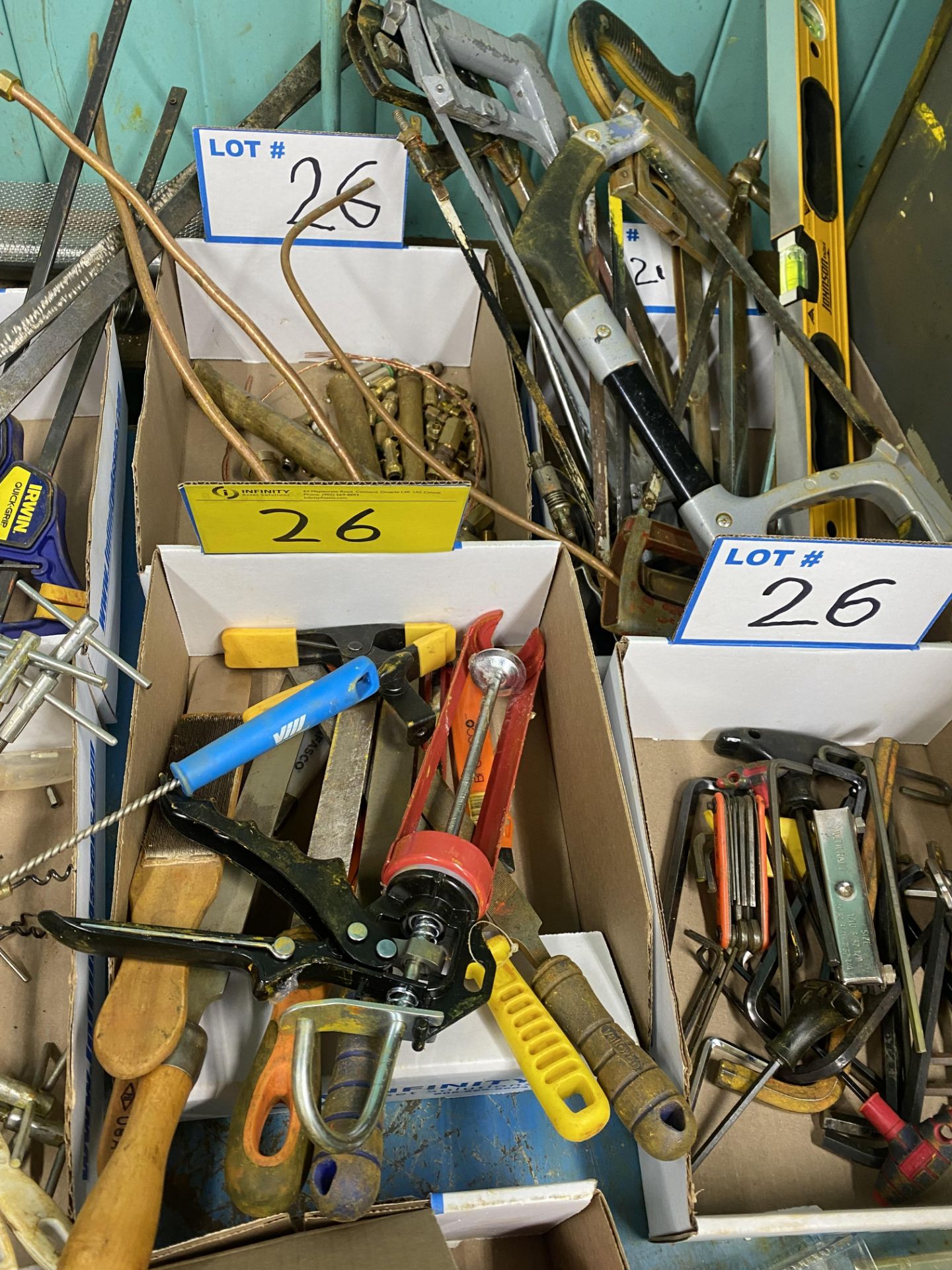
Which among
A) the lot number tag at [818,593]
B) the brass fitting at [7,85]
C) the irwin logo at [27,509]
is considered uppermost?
the brass fitting at [7,85]

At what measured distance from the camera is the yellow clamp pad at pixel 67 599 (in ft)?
3.18

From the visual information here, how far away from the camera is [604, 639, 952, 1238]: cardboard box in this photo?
0.70m

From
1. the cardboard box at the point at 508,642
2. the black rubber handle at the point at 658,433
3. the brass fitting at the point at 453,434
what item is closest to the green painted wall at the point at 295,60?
the brass fitting at the point at 453,434

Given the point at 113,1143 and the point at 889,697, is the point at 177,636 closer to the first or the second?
the point at 113,1143

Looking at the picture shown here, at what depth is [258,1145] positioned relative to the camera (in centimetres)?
66

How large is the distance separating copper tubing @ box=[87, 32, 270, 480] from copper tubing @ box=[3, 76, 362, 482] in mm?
27

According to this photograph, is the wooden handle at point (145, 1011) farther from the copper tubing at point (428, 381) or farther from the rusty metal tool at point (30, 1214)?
the copper tubing at point (428, 381)

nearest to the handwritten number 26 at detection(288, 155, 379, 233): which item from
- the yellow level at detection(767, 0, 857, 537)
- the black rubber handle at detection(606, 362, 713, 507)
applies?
the black rubber handle at detection(606, 362, 713, 507)

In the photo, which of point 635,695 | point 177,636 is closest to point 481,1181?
point 635,695

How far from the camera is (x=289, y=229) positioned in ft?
4.04

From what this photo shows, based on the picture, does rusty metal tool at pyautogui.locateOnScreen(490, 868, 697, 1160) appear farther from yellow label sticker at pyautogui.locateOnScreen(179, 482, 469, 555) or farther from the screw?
yellow label sticker at pyautogui.locateOnScreen(179, 482, 469, 555)

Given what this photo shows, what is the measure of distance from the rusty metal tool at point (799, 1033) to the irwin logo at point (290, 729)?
0.56 m

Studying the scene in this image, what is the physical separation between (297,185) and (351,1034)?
1.10 meters

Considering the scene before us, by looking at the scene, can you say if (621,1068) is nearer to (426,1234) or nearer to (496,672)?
(426,1234)
